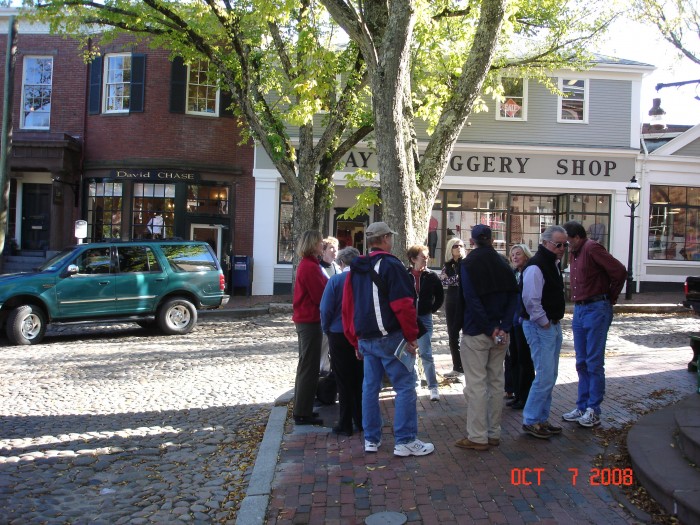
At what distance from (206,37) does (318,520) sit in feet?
44.1

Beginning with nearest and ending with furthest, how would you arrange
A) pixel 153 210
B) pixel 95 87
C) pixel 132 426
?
pixel 132 426
pixel 153 210
pixel 95 87

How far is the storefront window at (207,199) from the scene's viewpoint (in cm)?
2009

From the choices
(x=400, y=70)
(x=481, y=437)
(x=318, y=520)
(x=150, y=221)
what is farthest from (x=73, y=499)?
(x=150, y=221)

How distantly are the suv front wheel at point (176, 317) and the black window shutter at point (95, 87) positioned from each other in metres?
9.53

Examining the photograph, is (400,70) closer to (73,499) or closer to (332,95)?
(73,499)

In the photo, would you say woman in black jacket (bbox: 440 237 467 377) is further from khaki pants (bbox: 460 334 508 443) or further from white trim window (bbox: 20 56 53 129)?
white trim window (bbox: 20 56 53 129)

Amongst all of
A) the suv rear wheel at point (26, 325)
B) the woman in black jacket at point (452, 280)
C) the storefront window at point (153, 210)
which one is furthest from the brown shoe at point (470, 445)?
the storefront window at point (153, 210)

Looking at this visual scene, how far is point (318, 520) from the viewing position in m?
4.23

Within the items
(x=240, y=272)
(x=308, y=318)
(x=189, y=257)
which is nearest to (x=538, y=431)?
(x=308, y=318)

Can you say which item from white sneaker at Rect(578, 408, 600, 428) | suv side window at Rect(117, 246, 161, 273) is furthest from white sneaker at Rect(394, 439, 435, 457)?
suv side window at Rect(117, 246, 161, 273)

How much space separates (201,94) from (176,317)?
29.8 feet

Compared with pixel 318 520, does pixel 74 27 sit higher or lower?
higher

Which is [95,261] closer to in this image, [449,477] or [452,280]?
[452,280]

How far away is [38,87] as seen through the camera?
68.0 feet
